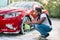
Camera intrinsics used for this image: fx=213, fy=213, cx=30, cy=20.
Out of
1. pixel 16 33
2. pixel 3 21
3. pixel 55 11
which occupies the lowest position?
pixel 55 11

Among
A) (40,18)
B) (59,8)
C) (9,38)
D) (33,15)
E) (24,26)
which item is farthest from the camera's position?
(59,8)

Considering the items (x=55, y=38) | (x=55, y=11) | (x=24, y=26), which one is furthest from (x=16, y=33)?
(x=55, y=11)

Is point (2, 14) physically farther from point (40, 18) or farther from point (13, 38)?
point (40, 18)

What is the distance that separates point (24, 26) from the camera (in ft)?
28.2

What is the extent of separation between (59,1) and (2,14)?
926cm

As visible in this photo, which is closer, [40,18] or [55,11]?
[40,18]

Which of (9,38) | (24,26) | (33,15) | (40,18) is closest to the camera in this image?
(40,18)

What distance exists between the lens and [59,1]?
54.8 feet

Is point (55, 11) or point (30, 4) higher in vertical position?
point (30, 4)

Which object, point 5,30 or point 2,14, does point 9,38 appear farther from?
point 2,14

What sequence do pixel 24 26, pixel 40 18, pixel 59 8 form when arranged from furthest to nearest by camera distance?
pixel 59 8, pixel 24 26, pixel 40 18

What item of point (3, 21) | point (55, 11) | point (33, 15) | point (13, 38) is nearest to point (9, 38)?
point (13, 38)

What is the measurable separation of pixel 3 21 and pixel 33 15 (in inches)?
74.9

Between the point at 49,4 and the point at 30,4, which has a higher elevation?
the point at 30,4
